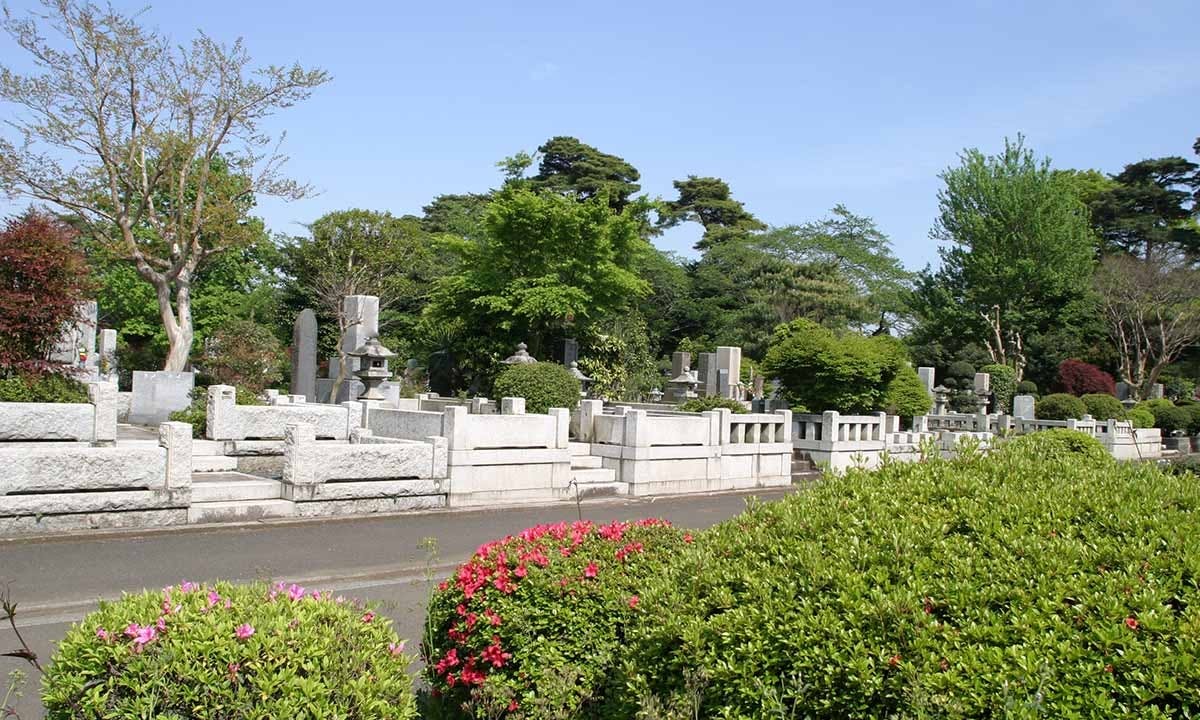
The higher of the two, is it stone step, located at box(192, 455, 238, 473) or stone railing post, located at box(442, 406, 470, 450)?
stone railing post, located at box(442, 406, 470, 450)

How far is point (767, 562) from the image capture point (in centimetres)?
360

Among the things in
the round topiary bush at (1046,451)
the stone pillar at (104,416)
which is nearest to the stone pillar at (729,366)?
the stone pillar at (104,416)

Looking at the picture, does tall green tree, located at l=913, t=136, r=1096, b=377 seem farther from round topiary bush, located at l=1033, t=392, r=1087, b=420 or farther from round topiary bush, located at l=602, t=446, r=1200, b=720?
round topiary bush, located at l=602, t=446, r=1200, b=720

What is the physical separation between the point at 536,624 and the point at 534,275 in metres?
28.9

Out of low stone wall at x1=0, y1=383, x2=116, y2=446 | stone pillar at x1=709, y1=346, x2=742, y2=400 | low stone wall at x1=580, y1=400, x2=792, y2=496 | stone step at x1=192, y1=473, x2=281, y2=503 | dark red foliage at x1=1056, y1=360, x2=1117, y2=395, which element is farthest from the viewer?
dark red foliage at x1=1056, y1=360, x2=1117, y2=395

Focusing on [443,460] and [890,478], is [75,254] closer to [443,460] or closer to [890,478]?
[443,460]

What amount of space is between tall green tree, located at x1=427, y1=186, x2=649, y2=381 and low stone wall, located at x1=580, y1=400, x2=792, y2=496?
15.1 m

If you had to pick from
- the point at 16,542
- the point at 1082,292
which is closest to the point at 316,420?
the point at 16,542

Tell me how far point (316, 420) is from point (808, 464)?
35.8 ft

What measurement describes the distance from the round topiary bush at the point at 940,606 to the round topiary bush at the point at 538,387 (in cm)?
1475

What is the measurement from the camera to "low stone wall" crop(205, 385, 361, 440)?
13984mm

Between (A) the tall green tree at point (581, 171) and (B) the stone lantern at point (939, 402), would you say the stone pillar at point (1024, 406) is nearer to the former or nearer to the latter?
(B) the stone lantern at point (939, 402)

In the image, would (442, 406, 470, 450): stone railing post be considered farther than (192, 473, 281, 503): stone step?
Yes

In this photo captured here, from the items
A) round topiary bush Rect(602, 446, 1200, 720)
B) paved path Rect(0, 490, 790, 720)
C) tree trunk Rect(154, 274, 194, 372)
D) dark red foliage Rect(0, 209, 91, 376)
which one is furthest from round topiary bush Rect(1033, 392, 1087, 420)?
round topiary bush Rect(602, 446, 1200, 720)
